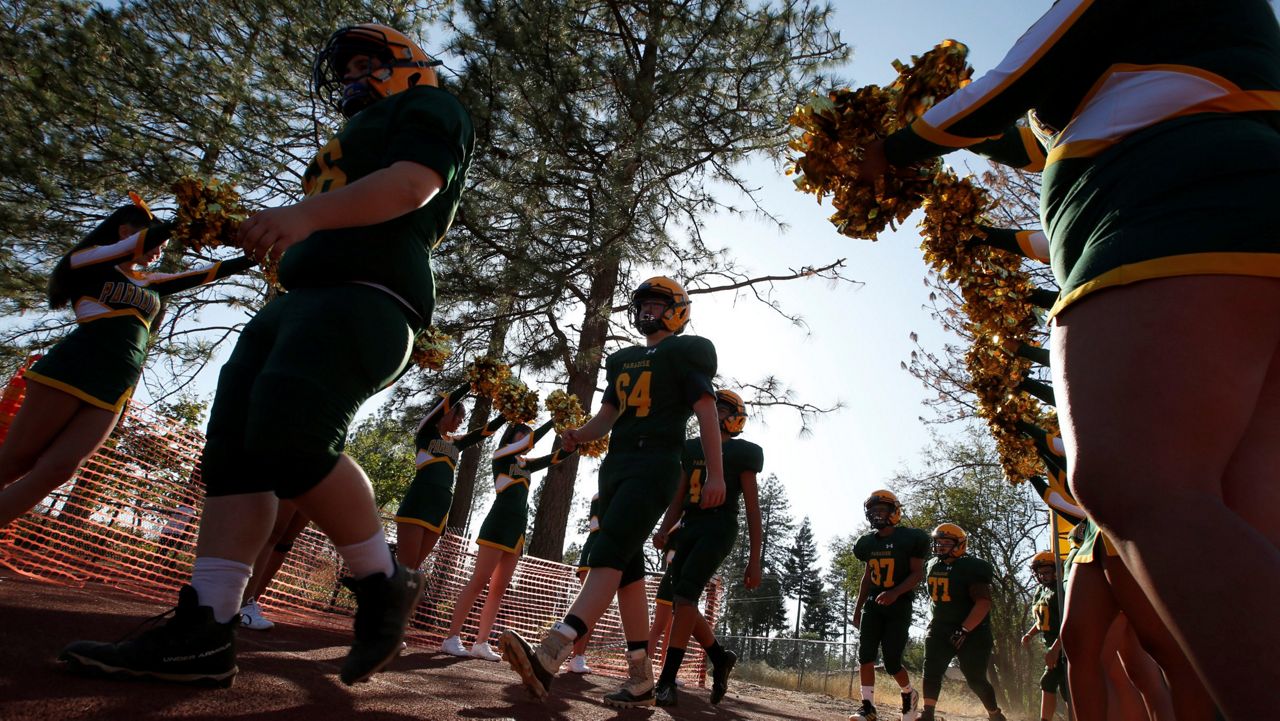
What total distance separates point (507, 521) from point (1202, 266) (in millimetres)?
6530

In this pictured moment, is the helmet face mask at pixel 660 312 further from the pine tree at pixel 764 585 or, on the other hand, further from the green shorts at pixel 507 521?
the pine tree at pixel 764 585

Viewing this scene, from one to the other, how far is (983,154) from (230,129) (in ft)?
32.5

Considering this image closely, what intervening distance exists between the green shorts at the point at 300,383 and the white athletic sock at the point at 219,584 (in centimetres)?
21

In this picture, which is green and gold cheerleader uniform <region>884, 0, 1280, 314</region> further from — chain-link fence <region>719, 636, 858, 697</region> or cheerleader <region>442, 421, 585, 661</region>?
chain-link fence <region>719, 636, 858, 697</region>

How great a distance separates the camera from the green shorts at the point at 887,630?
7949 mm

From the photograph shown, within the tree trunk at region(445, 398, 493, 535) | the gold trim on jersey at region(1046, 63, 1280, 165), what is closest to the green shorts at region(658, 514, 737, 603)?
the gold trim on jersey at region(1046, 63, 1280, 165)

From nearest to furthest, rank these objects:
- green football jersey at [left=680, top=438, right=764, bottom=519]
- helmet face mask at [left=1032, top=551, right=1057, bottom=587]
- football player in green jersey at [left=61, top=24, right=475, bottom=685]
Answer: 1. football player in green jersey at [left=61, top=24, right=475, bottom=685]
2. green football jersey at [left=680, top=438, right=764, bottom=519]
3. helmet face mask at [left=1032, top=551, right=1057, bottom=587]

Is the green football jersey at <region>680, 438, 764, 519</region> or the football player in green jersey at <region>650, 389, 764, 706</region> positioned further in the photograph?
the green football jersey at <region>680, 438, 764, 519</region>

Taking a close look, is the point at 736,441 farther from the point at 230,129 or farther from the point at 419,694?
the point at 230,129

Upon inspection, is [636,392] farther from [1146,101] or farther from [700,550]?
[1146,101]

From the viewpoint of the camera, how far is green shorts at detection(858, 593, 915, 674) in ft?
26.1

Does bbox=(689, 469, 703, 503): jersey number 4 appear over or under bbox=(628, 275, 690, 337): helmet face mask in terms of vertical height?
under

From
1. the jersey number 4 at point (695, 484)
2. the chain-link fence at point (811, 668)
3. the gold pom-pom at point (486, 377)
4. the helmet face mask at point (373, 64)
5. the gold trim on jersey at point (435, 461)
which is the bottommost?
the chain-link fence at point (811, 668)

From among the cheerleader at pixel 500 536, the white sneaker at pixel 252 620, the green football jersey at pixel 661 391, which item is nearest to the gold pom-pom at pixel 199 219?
the white sneaker at pixel 252 620
